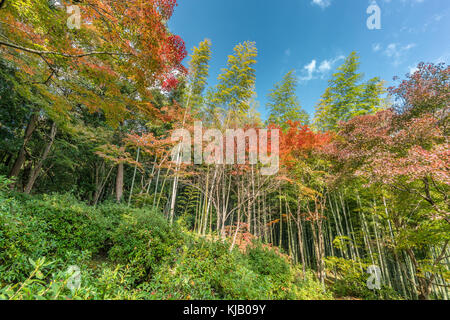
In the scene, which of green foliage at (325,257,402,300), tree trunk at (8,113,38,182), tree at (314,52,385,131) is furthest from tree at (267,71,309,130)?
tree trunk at (8,113,38,182)

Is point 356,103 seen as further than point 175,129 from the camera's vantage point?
Yes

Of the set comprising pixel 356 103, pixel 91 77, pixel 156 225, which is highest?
pixel 356 103

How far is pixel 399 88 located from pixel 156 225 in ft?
20.2

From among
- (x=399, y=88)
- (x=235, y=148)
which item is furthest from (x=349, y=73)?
(x=235, y=148)

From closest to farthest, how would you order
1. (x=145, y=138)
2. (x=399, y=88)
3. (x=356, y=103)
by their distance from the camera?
(x=399, y=88) → (x=145, y=138) → (x=356, y=103)

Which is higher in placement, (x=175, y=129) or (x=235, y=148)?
(x=175, y=129)

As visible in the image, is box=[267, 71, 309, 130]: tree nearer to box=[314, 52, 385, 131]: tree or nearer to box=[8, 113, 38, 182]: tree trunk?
box=[314, 52, 385, 131]: tree

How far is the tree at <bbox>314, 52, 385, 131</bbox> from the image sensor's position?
23.7 feet

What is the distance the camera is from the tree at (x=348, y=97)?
7.23 metres

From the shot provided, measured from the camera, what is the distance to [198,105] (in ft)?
24.5

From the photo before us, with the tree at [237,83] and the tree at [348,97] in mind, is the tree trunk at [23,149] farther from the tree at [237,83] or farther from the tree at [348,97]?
the tree at [348,97]
